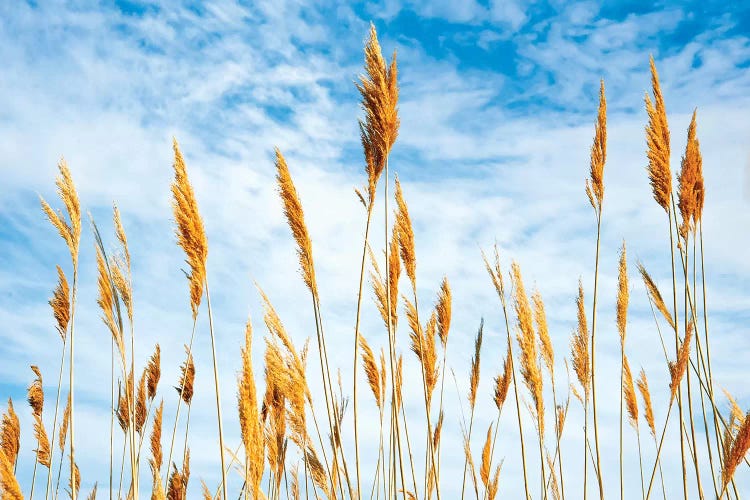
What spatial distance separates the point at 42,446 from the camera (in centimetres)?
421

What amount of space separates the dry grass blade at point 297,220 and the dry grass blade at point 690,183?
1.94 m

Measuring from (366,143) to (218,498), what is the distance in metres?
2.22

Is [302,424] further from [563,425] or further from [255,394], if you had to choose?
[563,425]

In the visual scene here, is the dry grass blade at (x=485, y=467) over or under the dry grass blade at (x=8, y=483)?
over

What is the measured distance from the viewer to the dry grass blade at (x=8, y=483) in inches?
109

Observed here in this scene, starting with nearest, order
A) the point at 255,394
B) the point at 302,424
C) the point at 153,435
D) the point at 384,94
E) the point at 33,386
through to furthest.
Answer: the point at 255,394
the point at 302,424
the point at 384,94
the point at 153,435
the point at 33,386

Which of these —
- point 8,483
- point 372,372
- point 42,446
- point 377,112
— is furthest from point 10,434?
point 377,112

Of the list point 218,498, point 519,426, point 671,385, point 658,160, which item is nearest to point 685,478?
point 671,385

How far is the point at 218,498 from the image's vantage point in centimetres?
386

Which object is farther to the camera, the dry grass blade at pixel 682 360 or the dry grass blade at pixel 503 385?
the dry grass blade at pixel 503 385

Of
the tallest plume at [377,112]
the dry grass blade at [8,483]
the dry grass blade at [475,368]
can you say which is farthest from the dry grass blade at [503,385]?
the dry grass blade at [8,483]

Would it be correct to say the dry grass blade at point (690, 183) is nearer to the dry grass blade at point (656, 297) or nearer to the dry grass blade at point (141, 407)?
the dry grass blade at point (656, 297)

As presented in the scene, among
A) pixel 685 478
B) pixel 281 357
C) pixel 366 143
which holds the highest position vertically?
pixel 366 143

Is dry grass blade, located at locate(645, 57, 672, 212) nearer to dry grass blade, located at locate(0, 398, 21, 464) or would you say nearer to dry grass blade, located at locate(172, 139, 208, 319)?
dry grass blade, located at locate(172, 139, 208, 319)
